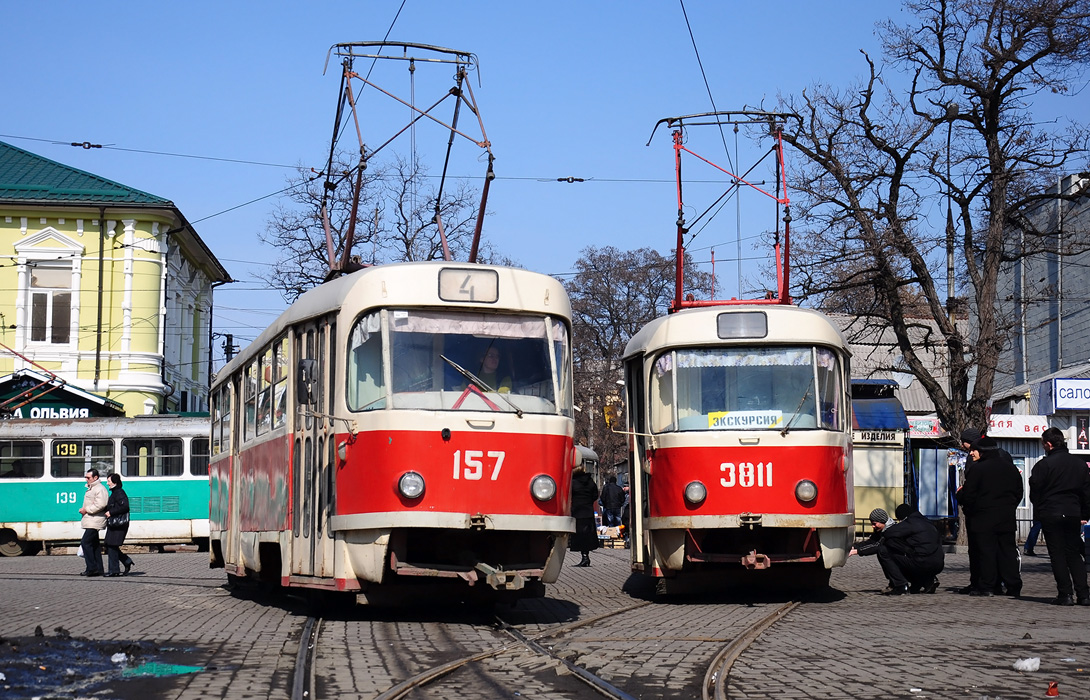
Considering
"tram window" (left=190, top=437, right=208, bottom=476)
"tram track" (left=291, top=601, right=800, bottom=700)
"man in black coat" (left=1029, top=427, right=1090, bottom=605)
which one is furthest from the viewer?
"tram window" (left=190, top=437, right=208, bottom=476)

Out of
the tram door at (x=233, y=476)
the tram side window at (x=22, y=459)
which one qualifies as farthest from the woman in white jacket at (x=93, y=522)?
the tram side window at (x=22, y=459)

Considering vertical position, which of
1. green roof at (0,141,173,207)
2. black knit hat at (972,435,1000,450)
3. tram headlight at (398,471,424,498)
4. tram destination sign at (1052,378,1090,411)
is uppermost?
green roof at (0,141,173,207)

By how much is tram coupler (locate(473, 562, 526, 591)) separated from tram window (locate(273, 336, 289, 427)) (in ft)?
9.13

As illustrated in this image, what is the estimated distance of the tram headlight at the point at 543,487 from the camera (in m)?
10.8

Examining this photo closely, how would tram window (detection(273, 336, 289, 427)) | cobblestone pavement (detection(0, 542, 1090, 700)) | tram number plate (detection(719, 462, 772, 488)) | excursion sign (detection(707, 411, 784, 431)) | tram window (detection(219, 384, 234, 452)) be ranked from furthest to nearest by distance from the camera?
tram window (detection(219, 384, 234, 452))
excursion sign (detection(707, 411, 784, 431))
tram number plate (detection(719, 462, 772, 488))
tram window (detection(273, 336, 289, 427))
cobblestone pavement (detection(0, 542, 1090, 700))

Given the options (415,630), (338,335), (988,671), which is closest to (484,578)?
(415,630)

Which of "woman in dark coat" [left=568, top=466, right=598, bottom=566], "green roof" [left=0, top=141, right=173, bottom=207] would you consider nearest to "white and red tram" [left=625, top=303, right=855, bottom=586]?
"woman in dark coat" [left=568, top=466, right=598, bottom=566]

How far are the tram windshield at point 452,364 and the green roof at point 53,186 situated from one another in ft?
100

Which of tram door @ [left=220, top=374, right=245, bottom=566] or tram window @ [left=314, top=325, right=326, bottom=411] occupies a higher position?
tram window @ [left=314, top=325, right=326, bottom=411]

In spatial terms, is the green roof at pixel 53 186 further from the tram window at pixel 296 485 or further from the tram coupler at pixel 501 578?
the tram coupler at pixel 501 578

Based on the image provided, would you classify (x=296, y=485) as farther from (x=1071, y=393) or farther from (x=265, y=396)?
(x=1071, y=393)

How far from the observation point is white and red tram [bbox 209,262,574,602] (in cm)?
1055

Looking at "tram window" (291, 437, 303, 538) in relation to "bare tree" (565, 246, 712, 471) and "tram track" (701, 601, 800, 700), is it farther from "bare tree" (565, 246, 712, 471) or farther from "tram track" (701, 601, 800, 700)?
"bare tree" (565, 246, 712, 471)

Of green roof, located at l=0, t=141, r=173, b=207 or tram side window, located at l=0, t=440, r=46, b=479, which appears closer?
tram side window, located at l=0, t=440, r=46, b=479
